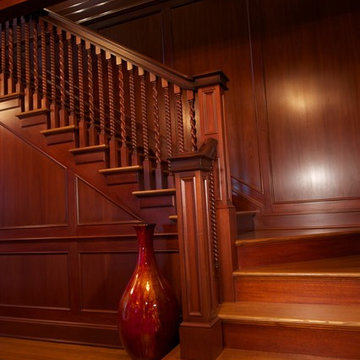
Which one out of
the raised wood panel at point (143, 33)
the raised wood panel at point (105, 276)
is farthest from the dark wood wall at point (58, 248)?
the raised wood panel at point (143, 33)

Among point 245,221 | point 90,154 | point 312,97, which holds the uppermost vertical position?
point 312,97

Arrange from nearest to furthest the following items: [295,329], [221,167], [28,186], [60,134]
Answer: [295,329] < [221,167] < [60,134] < [28,186]

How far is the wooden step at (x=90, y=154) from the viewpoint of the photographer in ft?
7.95

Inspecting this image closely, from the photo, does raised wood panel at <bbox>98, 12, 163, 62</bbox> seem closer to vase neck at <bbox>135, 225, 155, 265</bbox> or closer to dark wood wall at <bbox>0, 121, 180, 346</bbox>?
dark wood wall at <bbox>0, 121, 180, 346</bbox>

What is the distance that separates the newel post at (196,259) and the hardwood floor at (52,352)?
0.66m

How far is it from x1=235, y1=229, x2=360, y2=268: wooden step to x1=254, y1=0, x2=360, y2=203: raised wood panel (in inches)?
30.2

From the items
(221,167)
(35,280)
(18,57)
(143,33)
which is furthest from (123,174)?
(143,33)

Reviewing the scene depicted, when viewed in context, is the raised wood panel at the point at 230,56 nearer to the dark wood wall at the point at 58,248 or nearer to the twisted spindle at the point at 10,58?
the dark wood wall at the point at 58,248

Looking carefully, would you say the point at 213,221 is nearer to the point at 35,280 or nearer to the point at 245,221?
the point at 245,221

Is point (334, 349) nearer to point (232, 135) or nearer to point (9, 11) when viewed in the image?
point (232, 135)

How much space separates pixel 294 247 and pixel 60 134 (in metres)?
1.83

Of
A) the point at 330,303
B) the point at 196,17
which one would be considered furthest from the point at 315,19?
the point at 330,303

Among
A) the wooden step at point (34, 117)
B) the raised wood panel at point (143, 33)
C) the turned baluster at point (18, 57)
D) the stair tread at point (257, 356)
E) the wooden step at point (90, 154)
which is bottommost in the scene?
the stair tread at point (257, 356)

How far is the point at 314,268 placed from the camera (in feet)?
6.30
